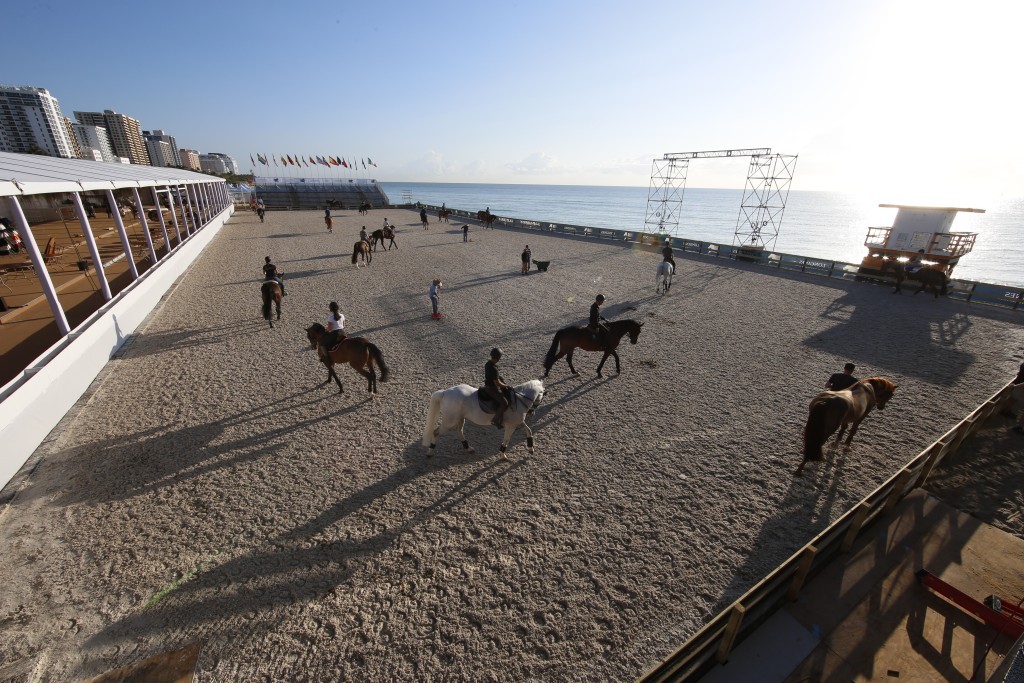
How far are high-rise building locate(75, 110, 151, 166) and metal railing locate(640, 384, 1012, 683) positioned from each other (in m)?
249

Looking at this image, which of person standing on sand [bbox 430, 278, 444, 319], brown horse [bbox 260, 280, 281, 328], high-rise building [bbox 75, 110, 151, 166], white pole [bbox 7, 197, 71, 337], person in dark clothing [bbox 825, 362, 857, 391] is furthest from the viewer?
high-rise building [bbox 75, 110, 151, 166]

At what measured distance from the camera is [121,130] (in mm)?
179250

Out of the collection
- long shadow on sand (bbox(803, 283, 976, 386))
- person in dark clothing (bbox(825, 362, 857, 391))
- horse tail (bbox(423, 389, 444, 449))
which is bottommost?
long shadow on sand (bbox(803, 283, 976, 386))

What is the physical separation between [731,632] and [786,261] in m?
26.3

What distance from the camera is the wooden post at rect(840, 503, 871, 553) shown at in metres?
5.13

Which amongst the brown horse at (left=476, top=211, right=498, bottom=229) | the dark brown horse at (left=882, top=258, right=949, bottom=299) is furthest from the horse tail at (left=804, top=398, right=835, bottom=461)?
the brown horse at (left=476, top=211, right=498, bottom=229)

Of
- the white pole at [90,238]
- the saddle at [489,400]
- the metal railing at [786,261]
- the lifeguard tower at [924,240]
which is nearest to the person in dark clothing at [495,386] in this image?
the saddle at [489,400]

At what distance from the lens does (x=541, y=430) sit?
8047mm

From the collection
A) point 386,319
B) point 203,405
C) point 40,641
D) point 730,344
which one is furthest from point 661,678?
point 386,319

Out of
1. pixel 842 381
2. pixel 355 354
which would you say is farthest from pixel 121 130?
pixel 842 381

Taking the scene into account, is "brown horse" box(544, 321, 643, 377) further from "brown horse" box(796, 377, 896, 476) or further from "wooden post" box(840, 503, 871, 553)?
"wooden post" box(840, 503, 871, 553)

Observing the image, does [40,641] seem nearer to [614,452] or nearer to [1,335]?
[614,452]

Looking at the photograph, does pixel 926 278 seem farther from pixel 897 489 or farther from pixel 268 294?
pixel 268 294

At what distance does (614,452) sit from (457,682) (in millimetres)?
4371
